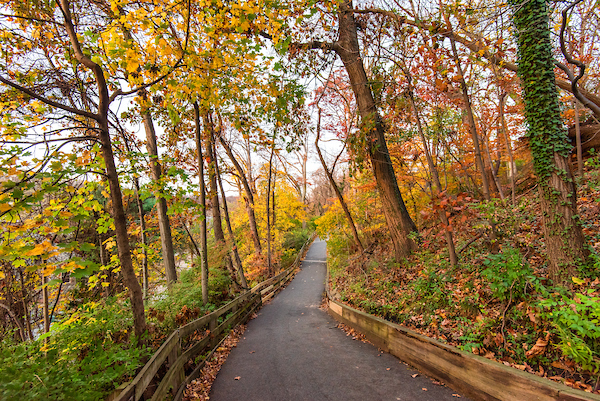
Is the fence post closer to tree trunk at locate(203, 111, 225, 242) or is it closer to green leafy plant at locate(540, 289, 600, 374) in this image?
tree trunk at locate(203, 111, 225, 242)

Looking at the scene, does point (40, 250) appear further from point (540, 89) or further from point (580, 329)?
point (540, 89)

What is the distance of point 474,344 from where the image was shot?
11.1ft

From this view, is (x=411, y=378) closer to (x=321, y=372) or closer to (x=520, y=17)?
(x=321, y=372)

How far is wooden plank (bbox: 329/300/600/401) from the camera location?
8.28ft

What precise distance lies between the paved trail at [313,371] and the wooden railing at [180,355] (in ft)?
1.54

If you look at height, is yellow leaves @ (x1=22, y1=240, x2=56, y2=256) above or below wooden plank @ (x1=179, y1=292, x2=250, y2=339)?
above

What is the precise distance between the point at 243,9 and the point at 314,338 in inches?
253

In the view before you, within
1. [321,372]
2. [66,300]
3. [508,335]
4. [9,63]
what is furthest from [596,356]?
[66,300]

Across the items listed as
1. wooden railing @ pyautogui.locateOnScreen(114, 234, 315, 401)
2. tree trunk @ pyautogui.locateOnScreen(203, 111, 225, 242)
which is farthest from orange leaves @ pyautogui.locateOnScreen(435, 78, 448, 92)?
wooden railing @ pyautogui.locateOnScreen(114, 234, 315, 401)

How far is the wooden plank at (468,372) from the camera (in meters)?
2.52

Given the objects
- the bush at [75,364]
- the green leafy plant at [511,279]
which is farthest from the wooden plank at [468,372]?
the bush at [75,364]

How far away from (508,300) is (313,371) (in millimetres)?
2990

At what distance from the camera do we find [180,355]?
4051mm

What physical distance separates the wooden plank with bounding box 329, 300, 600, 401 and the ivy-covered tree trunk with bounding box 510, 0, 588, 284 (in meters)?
1.43
